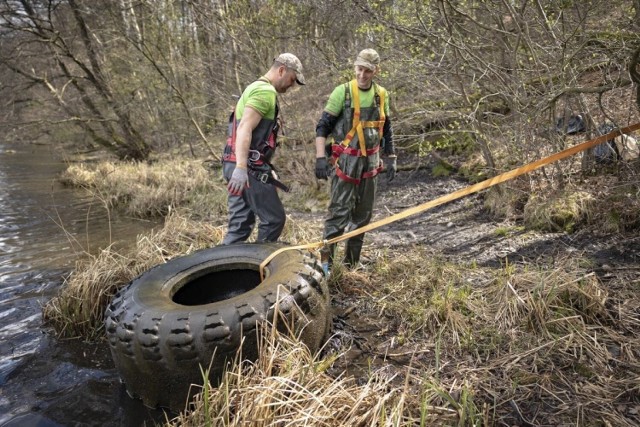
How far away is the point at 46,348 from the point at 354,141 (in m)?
3.18

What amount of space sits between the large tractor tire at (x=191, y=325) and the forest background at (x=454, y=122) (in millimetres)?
575

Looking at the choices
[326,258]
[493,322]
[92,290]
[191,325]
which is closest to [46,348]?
[92,290]

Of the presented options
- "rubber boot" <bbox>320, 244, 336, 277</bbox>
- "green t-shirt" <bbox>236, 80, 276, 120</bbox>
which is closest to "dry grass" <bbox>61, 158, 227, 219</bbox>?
"rubber boot" <bbox>320, 244, 336, 277</bbox>

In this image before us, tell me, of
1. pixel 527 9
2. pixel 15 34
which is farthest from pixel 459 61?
pixel 15 34

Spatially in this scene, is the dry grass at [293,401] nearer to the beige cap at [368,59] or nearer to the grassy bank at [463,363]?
the grassy bank at [463,363]

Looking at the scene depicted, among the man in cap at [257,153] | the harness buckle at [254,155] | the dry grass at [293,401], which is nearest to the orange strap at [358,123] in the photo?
the man in cap at [257,153]

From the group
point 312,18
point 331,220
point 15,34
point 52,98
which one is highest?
point 15,34

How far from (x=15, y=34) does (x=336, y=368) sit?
44.4 ft

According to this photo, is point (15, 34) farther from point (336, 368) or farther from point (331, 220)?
point (336, 368)

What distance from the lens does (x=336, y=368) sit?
9.61ft

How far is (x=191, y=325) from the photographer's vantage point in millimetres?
2402

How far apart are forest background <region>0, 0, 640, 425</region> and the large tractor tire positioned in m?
0.58

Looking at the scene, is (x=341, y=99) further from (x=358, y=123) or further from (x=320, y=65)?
(x=320, y=65)

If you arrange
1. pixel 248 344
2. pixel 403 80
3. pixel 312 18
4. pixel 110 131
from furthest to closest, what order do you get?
pixel 110 131 < pixel 312 18 < pixel 403 80 < pixel 248 344
